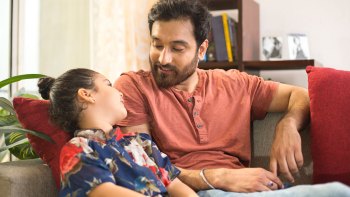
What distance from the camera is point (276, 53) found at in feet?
9.33

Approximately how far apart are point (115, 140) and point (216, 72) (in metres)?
0.65

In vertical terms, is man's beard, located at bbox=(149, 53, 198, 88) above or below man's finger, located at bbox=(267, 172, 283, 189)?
above

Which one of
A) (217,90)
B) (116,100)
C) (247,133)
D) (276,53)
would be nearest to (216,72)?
(217,90)

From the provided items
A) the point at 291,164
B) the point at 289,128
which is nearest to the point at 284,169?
the point at 291,164

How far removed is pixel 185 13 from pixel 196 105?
357 mm

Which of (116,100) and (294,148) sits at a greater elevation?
(116,100)

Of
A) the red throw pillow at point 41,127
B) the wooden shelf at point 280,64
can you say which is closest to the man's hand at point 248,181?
the red throw pillow at point 41,127

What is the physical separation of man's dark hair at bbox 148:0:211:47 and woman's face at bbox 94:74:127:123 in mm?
488

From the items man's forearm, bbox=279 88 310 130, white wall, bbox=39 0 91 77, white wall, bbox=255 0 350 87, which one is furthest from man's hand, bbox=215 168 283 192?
white wall, bbox=39 0 91 77

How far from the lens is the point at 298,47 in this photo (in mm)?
A: 2824

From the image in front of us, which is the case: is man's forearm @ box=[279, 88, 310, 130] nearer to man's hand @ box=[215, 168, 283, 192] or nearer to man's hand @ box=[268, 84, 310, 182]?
man's hand @ box=[268, 84, 310, 182]

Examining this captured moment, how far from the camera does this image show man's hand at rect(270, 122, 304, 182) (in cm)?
156

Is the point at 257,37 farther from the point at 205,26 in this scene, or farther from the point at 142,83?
the point at 142,83

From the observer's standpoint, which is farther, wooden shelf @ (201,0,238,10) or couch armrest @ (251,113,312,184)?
wooden shelf @ (201,0,238,10)
